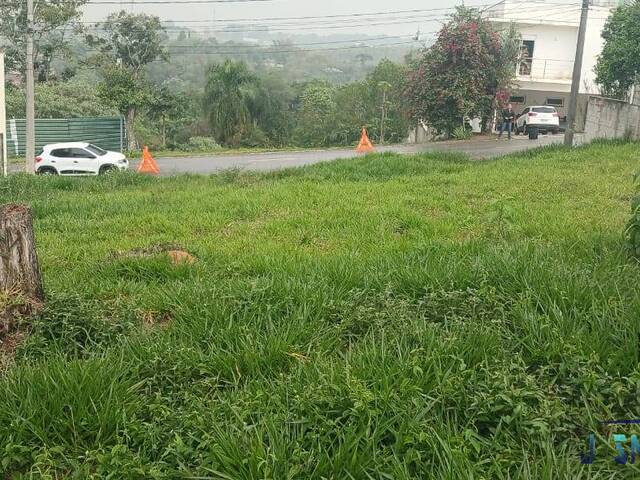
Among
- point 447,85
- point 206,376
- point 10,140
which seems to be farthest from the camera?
point 10,140

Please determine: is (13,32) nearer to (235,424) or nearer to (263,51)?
(235,424)

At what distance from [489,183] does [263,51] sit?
78124 millimetres

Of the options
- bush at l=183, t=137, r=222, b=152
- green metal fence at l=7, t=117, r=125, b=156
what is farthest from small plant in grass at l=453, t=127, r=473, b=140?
green metal fence at l=7, t=117, r=125, b=156

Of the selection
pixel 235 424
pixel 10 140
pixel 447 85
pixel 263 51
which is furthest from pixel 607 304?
pixel 263 51

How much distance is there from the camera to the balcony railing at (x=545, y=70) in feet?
125

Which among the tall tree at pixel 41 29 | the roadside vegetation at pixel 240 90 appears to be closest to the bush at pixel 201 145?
the roadside vegetation at pixel 240 90

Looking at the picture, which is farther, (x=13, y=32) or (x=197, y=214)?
(x=13, y=32)

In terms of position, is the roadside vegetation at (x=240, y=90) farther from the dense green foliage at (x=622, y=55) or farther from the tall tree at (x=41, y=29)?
the dense green foliage at (x=622, y=55)

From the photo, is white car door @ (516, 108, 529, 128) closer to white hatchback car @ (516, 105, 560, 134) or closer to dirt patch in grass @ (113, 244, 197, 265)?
white hatchback car @ (516, 105, 560, 134)

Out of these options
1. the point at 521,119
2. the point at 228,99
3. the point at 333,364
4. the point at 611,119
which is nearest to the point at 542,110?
the point at 521,119

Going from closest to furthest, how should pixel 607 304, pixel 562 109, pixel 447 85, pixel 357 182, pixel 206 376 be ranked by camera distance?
pixel 206 376, pixel 607 304, pixel 357 182, pixel 447 85, pixel 562 109

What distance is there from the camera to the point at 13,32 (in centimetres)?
3697

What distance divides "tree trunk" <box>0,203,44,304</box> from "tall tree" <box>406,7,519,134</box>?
84.8ft

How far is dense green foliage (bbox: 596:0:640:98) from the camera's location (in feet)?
76.5
